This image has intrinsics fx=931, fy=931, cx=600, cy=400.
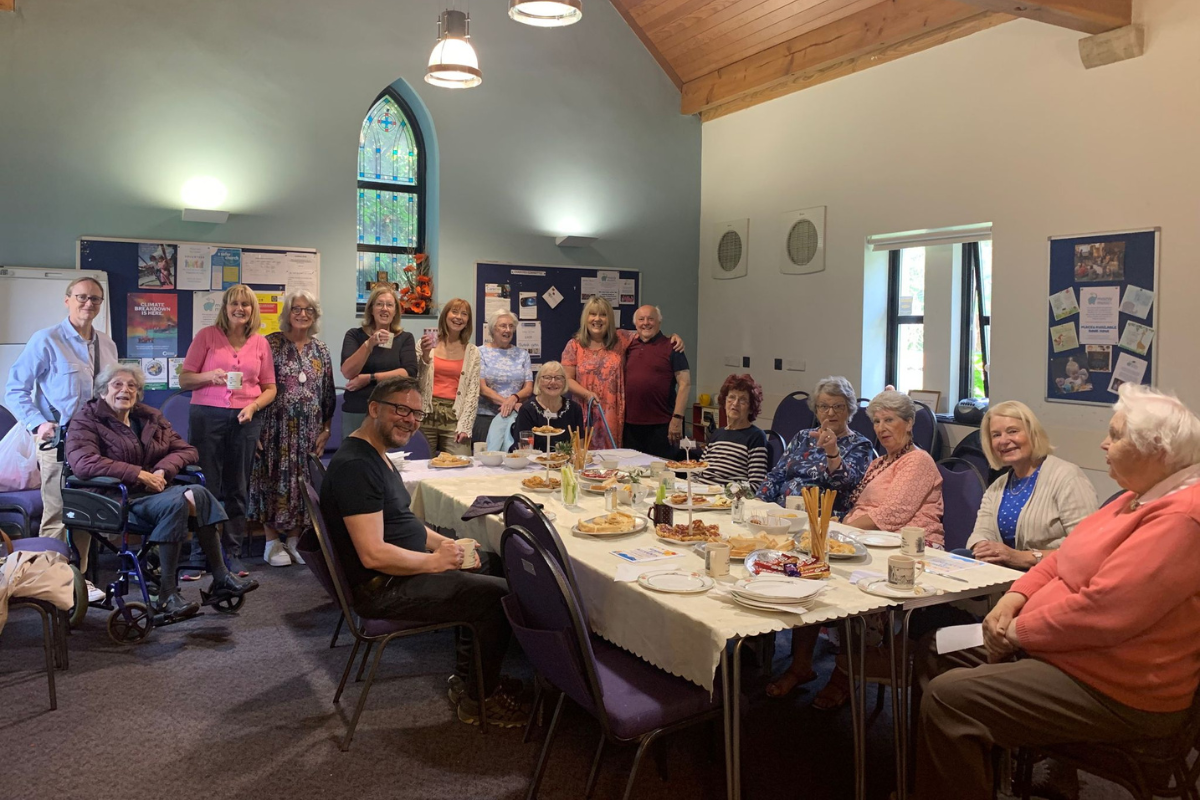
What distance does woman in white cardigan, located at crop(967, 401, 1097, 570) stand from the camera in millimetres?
3041

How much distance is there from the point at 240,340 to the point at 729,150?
4.23 meters

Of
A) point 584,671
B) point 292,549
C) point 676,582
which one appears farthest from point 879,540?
point 292,549

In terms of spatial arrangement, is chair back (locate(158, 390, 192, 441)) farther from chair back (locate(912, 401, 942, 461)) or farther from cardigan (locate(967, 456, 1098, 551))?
cardigan (locate(967, 456, 1098, 551))

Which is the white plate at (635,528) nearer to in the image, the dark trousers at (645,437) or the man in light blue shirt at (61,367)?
the dark trousers at (645,437)

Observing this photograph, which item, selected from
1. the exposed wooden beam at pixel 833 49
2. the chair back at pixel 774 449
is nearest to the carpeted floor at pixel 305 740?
the chair back at pixel 774 449

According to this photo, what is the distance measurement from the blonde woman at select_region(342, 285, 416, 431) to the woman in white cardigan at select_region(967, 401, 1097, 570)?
3196 mm

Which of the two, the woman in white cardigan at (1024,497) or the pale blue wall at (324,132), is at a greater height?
the pale blue wall at (324,132)

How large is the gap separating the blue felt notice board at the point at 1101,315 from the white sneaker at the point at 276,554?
4343 millimetres

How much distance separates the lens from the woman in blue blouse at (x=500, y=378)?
524 cm

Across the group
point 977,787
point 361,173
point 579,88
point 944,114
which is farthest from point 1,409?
point 944,114

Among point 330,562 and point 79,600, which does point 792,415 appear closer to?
point 330,562

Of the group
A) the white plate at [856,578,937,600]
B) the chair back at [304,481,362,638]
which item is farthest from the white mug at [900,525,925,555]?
the chair back at [304,481,362,638]

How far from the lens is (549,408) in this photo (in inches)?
193

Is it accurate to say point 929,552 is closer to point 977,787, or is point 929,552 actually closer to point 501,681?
point 977,787
